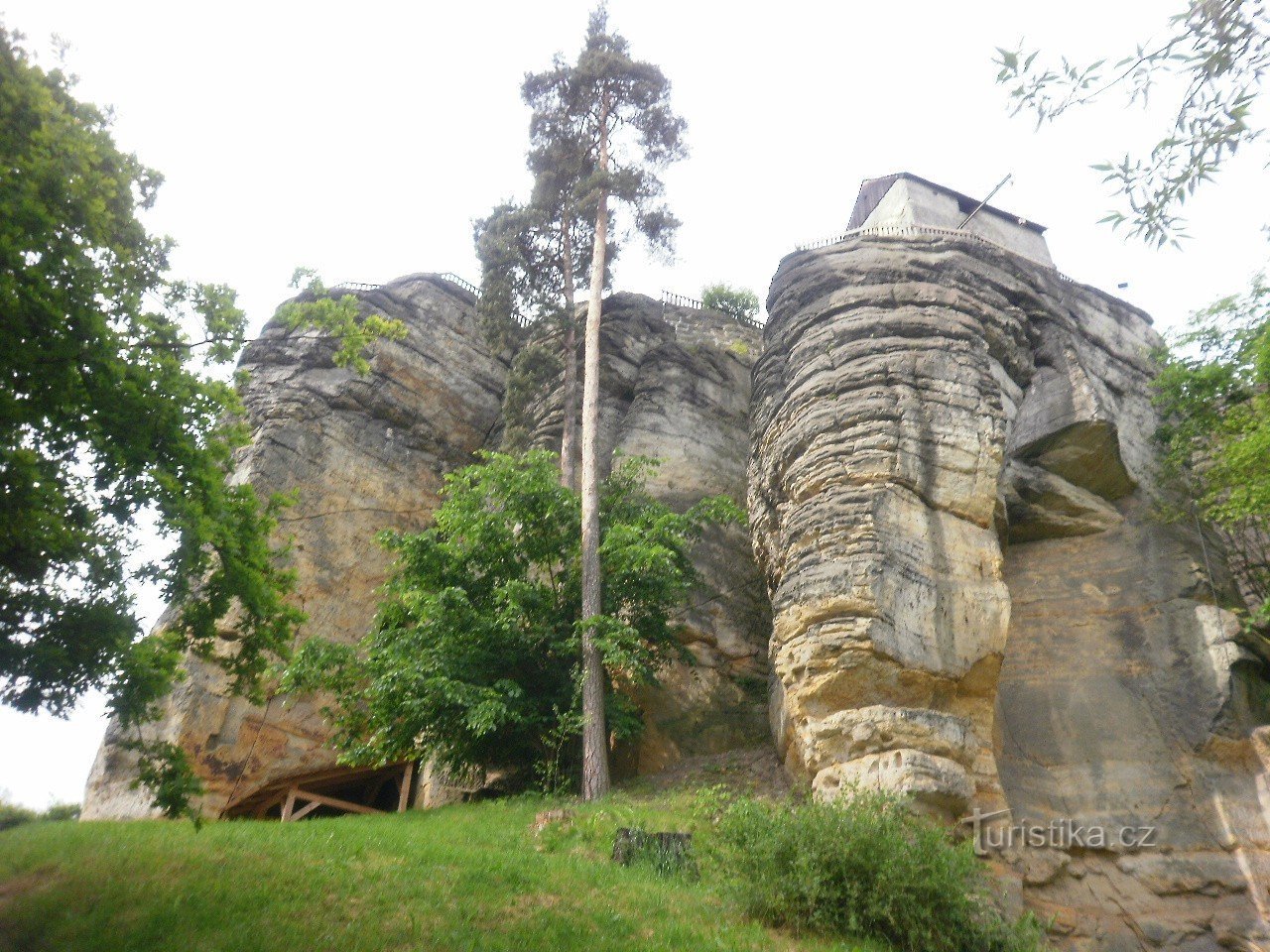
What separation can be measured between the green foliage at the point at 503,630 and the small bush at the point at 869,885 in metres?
5.21

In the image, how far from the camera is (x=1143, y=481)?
1783cm

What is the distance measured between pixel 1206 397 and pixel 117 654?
19.7m

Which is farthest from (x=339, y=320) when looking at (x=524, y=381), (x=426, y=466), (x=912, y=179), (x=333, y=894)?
(x=912, y=179)

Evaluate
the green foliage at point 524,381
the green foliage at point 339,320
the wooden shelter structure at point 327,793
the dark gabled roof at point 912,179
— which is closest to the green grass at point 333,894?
the green foliage at point 339,320

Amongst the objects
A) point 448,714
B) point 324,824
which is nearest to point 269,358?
point 448,714

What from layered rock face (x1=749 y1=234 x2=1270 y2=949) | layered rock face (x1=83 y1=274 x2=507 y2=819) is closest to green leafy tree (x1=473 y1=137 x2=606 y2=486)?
layered rock face (x1=83 y1=274 x2=507 y2=819)

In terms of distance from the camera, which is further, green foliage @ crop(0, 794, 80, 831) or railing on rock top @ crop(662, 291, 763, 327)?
railing on rock top @ crop(662, 291, 763, 327)

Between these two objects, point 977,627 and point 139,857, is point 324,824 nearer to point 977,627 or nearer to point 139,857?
point 139,857

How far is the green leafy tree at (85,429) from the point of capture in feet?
23.8

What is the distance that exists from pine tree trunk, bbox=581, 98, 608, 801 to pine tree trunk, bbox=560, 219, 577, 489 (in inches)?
44.3

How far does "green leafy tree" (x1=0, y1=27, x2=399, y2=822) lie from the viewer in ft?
23.8

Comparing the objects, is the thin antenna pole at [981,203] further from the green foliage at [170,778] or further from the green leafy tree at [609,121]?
the green foliage at [170,778]

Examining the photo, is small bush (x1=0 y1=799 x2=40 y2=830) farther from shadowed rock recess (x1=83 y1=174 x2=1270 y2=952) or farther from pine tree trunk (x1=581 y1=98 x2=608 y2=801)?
pine tree trunk (x1=581 y1=98 x2=608 y2=801)

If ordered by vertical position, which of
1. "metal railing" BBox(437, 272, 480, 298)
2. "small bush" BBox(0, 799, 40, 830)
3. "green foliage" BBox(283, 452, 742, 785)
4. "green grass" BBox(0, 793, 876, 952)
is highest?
"metal railing" BBox(437, 272, 480, 298)
